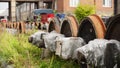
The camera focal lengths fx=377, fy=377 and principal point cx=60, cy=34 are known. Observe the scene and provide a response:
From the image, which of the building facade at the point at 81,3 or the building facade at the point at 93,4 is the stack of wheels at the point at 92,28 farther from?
the building facade at the point at 93,4

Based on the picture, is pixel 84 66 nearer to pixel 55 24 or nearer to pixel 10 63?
pixel 10 63

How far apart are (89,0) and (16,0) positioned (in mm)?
12532

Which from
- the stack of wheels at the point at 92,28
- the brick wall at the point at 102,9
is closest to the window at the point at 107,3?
the brick wall at the point at 102,9

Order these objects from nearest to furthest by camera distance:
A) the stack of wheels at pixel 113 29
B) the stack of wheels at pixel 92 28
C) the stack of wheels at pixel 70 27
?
the stack of wheels at pixel 113 29 → the stack of wheels at pixel 92 28 → the stack of wheels at pixel 70 27

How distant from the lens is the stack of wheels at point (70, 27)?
687 centimetres

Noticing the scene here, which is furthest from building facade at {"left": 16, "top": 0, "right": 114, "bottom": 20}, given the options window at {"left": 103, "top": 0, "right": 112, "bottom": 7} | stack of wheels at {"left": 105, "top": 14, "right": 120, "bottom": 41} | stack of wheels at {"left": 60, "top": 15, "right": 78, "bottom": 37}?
stack of wheels at {"left": 105, "top": 14, "right": 120, "bottom": 41}

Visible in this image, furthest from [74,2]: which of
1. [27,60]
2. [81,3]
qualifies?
[27,60]

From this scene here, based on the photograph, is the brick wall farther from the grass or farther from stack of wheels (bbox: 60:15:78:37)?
stack of wheels (bbox: 60:15:78:37)

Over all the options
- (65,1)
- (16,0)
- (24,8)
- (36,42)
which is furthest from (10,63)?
(24,8)

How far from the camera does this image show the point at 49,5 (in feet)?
206

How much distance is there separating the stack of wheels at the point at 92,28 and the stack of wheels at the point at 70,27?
235 mm

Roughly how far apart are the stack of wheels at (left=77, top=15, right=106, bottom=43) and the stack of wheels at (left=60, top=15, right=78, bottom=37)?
235 millimetres

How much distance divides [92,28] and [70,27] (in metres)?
0.91

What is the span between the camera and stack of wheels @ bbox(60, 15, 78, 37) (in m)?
6.87
